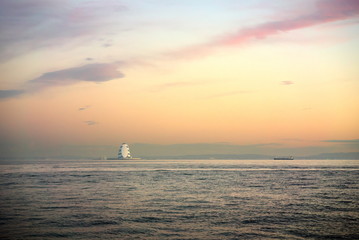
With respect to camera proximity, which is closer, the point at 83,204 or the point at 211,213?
the point at 211,213

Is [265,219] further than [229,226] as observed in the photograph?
Yes

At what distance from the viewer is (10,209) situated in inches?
1438

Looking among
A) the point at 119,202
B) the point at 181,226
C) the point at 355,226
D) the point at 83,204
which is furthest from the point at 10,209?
the point at 355,226

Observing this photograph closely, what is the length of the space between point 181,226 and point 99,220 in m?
7.10

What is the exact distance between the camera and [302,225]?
2884 centimetres

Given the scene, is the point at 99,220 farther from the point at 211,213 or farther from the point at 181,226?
the point at 211,213

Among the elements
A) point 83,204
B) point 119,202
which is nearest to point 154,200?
Result: point 119,202

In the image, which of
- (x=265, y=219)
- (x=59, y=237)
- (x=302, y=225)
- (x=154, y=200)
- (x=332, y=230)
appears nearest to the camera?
(x=59, y=237)

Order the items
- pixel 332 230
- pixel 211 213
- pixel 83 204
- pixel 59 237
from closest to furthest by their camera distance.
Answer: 1. pixel 59 237
2. pixel 332 230
3. pixel 211 213
4. pixel 83 204

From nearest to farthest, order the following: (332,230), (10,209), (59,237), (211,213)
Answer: (59,237)
(332,230)
(211,213)
(10,209)

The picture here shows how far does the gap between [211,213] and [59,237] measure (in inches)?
550

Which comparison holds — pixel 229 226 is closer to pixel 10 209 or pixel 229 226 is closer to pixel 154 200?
pixel 154 200

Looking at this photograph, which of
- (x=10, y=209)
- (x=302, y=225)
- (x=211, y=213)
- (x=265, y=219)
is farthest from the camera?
(x=10, y=209)

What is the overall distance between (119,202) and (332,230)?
23.0 metres
